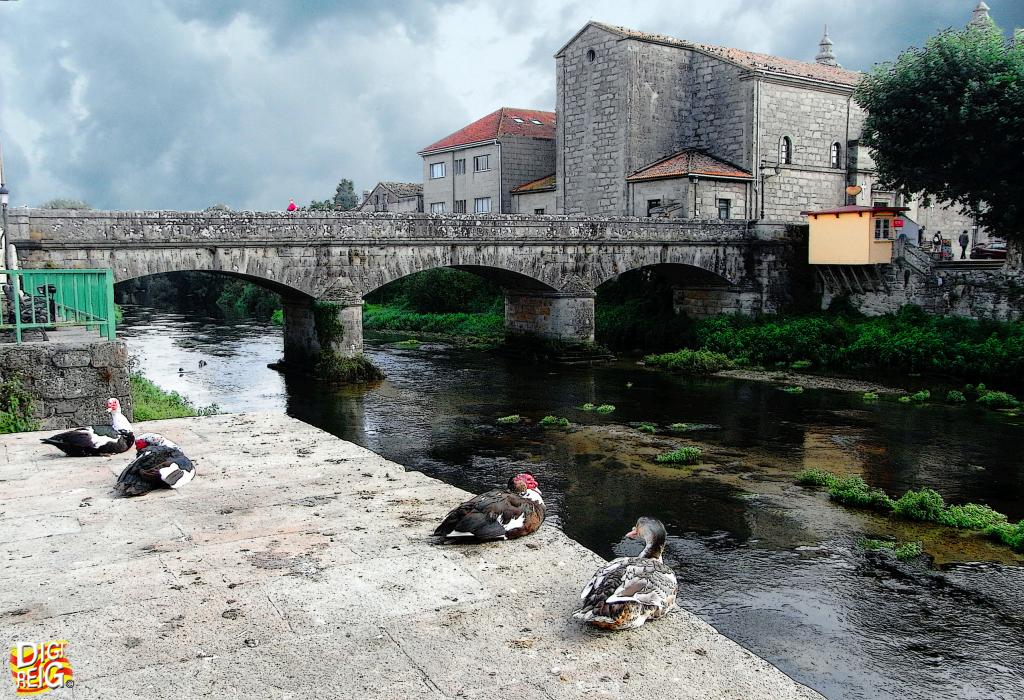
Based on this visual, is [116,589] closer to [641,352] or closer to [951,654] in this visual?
[951,654]

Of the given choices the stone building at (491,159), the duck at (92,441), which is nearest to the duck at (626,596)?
the duck at (92,441)

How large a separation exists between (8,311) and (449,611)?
12.7 m

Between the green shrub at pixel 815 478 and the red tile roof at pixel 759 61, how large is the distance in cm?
2758

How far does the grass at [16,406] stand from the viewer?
12.0m

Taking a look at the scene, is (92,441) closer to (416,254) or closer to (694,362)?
(416,254)

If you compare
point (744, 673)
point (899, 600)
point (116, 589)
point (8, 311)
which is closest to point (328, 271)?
point (8, 311)

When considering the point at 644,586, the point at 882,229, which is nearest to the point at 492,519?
the point at 644,586

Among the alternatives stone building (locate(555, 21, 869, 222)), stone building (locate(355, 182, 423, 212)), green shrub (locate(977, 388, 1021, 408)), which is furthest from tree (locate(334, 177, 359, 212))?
green shrub (locate(977, 388, 1021, 408))

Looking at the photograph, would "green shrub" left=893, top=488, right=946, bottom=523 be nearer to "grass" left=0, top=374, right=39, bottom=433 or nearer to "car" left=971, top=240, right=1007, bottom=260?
"grass" left=0, top=374, right=39, bottom=433

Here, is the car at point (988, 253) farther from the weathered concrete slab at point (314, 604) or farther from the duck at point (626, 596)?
the duck at point (626, 596)

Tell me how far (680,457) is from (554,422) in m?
4.68

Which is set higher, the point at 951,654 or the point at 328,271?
the point at 328,271

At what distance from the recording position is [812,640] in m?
10.0

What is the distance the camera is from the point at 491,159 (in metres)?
50.8
